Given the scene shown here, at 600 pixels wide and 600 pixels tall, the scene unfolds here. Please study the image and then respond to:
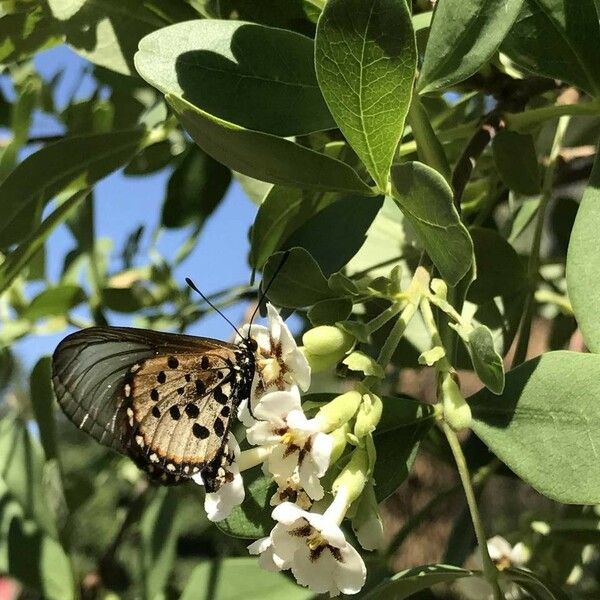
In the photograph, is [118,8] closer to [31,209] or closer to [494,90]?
[31,209]

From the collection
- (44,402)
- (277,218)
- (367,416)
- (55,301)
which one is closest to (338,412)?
(367,416)

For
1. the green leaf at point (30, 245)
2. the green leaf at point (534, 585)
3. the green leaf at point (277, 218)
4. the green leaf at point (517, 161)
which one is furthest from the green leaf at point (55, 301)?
the green leaf at point (534, 585)

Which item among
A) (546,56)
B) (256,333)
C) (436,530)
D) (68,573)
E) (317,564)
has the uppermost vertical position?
(546,56)

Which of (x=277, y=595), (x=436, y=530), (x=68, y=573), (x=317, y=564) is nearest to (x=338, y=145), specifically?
(x=317, y=564)

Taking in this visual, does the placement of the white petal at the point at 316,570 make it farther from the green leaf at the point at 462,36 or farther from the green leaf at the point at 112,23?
the green leaf at the point at 112,23

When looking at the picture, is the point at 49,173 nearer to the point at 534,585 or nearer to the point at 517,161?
the point at 517,161

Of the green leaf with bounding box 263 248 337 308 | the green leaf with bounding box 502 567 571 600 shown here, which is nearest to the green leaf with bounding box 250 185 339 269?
the green leaf with bounding box 263 248 337 308
